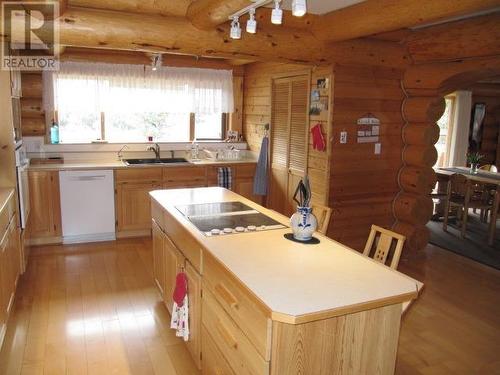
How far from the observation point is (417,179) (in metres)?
4.57

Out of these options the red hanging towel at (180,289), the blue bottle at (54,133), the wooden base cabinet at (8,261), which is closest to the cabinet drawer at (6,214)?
the wooden base cabinet at (8,261)

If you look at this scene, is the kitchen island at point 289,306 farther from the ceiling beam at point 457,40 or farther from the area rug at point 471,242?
the area rug at point 471,242

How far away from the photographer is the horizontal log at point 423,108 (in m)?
4.39

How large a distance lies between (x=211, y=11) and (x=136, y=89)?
2881 mm

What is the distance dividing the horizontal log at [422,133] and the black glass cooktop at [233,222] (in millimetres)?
2447

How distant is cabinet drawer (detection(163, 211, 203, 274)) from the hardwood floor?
27.6 inches

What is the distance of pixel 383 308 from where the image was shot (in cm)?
178

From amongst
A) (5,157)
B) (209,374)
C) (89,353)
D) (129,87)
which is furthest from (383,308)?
(129,87)

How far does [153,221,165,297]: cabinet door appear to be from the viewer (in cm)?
325

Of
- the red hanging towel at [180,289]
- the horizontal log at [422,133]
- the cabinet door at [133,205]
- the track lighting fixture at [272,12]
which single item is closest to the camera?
the track lighting fixture at [272,12]

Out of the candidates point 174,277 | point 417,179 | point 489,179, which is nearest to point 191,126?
point 417,179

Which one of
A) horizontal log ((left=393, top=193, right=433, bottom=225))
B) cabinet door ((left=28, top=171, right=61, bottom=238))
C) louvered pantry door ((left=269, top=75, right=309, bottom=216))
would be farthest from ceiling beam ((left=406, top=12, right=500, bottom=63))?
A: cabinet door ((left=28, top=171, right=61, bottom=238))

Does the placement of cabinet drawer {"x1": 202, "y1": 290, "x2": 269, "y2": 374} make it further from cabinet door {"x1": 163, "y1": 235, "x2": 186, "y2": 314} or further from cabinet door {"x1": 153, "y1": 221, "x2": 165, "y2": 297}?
cabinet door {"x1": 153, "y1": 221, "x2": 165, "y2": 297}

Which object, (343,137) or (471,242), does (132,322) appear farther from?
(471,242)
